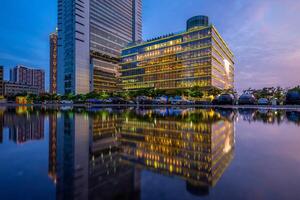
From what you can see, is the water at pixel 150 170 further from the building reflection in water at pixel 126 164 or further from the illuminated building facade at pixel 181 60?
the illuminated building facade at pixel 181 60

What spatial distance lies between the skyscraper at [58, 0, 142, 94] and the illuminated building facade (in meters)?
28.1

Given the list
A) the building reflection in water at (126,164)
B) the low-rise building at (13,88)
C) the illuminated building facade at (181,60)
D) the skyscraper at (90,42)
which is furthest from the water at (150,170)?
the low-rise building at (13,88)

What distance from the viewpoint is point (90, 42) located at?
12725cm

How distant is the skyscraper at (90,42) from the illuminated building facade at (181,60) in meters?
28.1

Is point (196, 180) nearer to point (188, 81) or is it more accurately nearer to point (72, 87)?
point (188, 81)

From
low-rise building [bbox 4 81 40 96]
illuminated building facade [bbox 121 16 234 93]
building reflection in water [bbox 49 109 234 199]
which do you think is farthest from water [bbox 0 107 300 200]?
low-rise building [bbox 4 81 40 96]

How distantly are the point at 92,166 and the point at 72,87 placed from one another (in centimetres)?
12489

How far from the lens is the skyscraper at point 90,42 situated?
387 feet

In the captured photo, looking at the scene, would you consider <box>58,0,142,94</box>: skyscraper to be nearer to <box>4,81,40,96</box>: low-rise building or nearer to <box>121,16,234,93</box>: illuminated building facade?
<box>121,16,234,93</box>: illuminated building facade

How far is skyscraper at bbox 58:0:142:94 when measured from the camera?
11788cm

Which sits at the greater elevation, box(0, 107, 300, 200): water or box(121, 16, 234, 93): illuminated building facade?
box(121, 16, 234, 93): illuminated building facade

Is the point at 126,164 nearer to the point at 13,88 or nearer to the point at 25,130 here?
the point at 25,130

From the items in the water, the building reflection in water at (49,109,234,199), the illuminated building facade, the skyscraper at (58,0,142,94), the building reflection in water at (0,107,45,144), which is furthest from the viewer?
the skyscraper at (58,0,142,94)

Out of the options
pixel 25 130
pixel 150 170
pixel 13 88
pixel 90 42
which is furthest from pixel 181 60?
pixel 13 88
